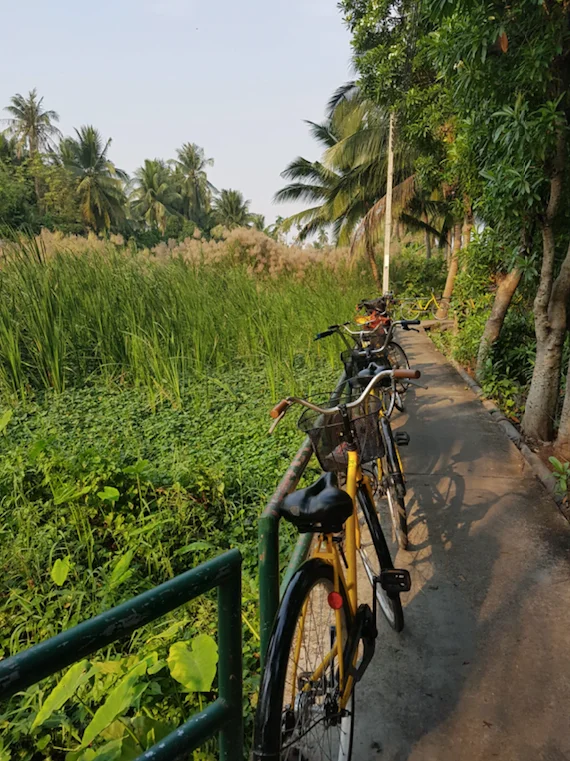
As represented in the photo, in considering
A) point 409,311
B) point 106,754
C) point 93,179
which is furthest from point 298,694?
point 93,179

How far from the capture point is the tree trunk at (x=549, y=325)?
4.02m

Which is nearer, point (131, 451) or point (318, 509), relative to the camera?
point (318, 509)

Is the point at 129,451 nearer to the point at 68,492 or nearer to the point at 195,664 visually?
the point at 68,492

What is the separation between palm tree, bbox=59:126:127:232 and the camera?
1091 inches

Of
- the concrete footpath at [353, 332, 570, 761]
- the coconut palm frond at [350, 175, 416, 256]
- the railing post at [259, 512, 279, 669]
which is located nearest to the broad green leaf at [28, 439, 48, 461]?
the railing post at [259, 512, 279, 669]

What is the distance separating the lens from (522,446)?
14.4 ft

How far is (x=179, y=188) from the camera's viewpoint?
4262cm

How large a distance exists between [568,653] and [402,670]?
785 mm

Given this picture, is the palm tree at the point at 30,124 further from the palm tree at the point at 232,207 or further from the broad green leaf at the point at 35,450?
the broad green leaf at the point at 35,450

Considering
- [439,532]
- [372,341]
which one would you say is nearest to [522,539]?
[439,532]

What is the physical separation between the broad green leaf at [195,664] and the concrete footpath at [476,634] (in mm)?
770

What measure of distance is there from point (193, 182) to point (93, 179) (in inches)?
652

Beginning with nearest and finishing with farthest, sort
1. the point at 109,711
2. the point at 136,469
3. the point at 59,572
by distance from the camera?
the point at 109,711, the point at 59,572, the point at 136,469

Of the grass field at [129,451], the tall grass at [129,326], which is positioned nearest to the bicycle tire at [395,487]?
the grass field at [129,451]
